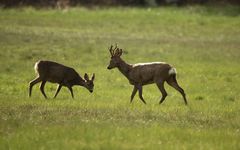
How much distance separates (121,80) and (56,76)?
169 inches

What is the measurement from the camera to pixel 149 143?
12.6m

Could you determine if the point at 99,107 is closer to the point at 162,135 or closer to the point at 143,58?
the point at 162,135

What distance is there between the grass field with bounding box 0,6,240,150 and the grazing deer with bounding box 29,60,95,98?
13.5 inches

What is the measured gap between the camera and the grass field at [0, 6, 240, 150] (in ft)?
43.3

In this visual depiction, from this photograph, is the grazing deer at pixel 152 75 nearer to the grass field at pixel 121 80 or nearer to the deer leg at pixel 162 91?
the deer leg at pixel 162 91

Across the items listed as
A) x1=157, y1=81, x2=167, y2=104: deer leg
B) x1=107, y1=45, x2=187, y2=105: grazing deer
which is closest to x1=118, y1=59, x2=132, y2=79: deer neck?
x1=107, y1=45, x2=187, y2=105: grazing deer

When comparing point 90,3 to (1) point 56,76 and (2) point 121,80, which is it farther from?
(1) point 56,76

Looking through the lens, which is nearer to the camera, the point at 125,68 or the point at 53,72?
the point at 125,68

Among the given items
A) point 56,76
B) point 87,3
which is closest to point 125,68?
point 56,76

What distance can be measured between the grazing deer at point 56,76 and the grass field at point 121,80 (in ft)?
1.13

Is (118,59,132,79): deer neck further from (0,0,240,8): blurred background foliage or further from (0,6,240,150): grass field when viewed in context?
(0,0,240,8): blurred background foliage

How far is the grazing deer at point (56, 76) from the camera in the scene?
2019cm

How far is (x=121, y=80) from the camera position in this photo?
960 inches

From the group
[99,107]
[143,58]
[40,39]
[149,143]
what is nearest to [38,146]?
[149,143]
